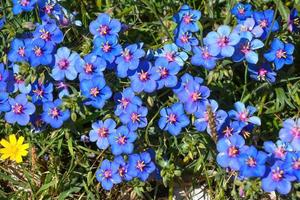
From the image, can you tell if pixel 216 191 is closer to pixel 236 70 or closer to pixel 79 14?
pixel 236 70

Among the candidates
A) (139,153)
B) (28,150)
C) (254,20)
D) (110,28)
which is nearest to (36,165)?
(28,150)

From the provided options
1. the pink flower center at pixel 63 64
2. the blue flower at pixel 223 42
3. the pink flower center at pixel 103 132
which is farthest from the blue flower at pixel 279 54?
the pink flower center at pixel 63 64

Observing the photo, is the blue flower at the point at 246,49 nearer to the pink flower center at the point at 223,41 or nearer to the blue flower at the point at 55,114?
the pink flower center at the point at 223,41

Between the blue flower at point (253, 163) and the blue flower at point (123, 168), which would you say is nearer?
the blue flower at point (253, 163)

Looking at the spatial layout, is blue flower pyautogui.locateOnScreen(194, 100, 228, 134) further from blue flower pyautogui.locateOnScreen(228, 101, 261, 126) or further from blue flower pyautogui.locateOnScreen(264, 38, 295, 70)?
blue flower pyautogui.locateOnScreen(264, 38, 295, 70)

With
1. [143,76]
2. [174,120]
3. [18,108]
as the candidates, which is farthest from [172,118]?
[18,108]

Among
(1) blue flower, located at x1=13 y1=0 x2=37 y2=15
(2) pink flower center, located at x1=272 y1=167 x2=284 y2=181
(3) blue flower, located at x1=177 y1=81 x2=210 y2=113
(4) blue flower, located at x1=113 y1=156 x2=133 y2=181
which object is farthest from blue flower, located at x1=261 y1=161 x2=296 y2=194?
(1) blue flower, located at x1=13 y1=0 x2=37 y2=15
